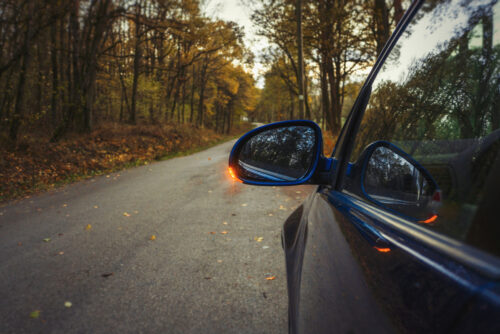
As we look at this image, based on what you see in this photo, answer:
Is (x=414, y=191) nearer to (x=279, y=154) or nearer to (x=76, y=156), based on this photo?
(x=279, y=154)

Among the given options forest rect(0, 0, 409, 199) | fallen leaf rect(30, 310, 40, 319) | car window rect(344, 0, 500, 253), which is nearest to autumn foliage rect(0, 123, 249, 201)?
forest rect(0, 0, 409, 199)

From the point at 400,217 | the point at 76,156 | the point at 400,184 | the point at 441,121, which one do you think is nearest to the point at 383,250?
the point at 400,217

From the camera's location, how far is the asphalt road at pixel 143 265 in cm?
251

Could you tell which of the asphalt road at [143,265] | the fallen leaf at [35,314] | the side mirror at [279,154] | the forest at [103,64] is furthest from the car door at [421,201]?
the forest at [103,64]

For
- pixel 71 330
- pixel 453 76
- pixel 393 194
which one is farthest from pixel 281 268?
pixel 453 76

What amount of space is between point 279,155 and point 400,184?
0.77 meters

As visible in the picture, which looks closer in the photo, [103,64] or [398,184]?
[398,184]

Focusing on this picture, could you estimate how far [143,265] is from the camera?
11.4 feet

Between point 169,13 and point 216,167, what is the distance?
10775 mm

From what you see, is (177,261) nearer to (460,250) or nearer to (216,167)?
(460,250)

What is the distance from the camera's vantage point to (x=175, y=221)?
5.07 meters

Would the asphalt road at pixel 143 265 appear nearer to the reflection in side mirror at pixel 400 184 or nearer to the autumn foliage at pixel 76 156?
the reflection in side mirror at pixel 400 184

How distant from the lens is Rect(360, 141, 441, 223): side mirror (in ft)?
2.62

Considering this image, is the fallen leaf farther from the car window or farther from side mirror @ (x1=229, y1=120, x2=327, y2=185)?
the car window
